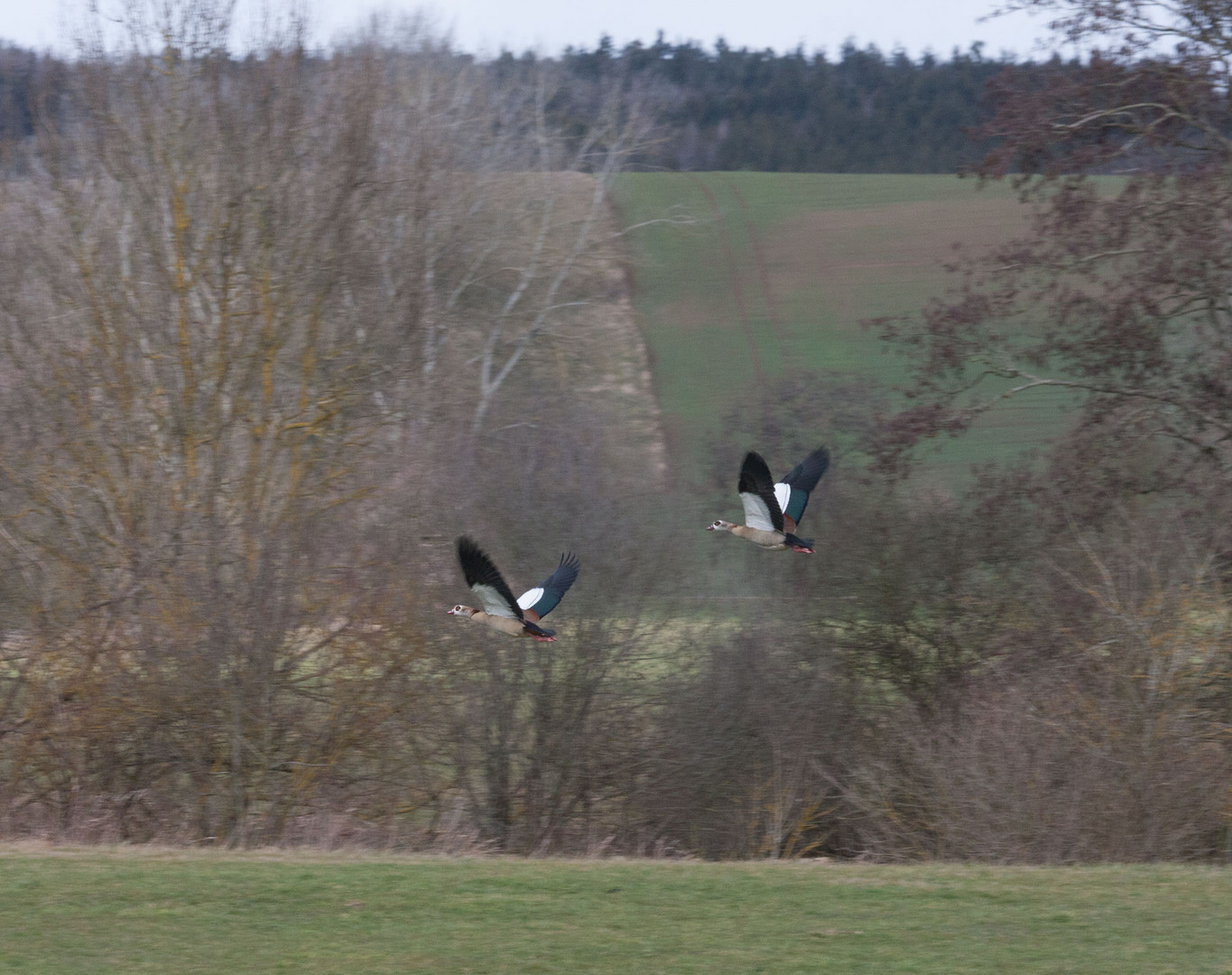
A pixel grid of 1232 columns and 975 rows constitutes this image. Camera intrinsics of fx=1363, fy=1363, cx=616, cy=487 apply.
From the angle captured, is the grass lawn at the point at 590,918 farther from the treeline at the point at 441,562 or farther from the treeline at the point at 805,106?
the treeline at the point at 805,106

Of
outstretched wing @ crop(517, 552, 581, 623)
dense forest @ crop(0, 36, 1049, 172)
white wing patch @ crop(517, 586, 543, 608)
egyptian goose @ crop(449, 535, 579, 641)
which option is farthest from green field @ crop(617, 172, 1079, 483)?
egyptian goose @ crop(449, 535, 579, 641)

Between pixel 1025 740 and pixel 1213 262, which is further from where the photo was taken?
pixel 1213 262

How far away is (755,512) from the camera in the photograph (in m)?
11.1

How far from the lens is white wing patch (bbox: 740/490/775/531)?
35.7ft

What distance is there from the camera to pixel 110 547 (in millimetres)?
20250

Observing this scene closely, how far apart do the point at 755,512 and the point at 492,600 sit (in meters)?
2.26

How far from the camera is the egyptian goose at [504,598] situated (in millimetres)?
10516

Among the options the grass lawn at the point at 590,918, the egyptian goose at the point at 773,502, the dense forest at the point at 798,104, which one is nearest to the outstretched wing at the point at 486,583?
the egyptian goose at the point at 773,502

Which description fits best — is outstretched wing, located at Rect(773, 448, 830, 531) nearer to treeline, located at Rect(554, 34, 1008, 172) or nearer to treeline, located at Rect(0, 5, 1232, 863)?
treeline, located at Rect(0, 5, 1232, 863)

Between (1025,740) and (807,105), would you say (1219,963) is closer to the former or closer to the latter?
(1025,740)

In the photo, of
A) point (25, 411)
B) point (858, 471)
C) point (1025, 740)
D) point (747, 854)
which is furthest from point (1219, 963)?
point (25, 411)

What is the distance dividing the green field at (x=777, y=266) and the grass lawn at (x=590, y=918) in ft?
92.6

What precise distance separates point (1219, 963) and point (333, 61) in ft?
68.4

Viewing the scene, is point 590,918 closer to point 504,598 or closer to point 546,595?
point 504,598
